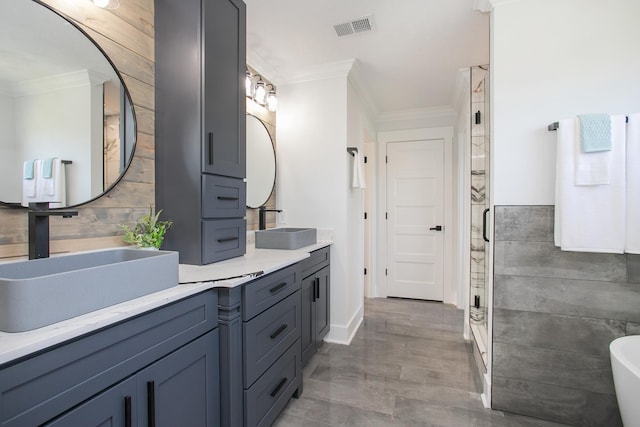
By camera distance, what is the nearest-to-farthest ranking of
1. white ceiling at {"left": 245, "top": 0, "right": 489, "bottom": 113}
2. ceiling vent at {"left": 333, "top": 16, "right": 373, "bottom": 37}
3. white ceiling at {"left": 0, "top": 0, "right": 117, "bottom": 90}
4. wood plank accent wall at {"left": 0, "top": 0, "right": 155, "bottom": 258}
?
white ceiling at {"left": 0, "top": 0, "right": 117, "bottom": 90}, wood plank accent wall at {"left": 0, "top": 0, "right": 155, "bottom": 258}, white ceiling at {"left": 245, "top": 0, "right": 489, "bottom": 113}, ceiling vent at {"left": 333, "top": 16, "right": 373, "bottom": 37}

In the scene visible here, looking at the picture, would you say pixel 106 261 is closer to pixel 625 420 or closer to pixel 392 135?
pixel 625 420

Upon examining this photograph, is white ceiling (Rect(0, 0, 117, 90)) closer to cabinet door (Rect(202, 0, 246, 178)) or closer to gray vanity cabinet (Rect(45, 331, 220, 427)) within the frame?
cabinet door (Rect(202, 0, 246, 178))

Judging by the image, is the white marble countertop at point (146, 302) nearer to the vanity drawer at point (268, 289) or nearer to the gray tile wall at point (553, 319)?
the vanity drawer at point (268, 289)

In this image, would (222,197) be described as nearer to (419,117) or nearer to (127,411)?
(127,411)

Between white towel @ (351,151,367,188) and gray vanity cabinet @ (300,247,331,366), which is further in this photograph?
white towel @ (351,151,367,188)

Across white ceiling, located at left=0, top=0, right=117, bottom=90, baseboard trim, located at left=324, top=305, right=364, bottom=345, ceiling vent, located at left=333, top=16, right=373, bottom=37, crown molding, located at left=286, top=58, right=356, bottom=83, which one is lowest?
baseboard trim, located at left=324, top=305, right=364, bottom=345

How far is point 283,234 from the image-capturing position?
214 cm

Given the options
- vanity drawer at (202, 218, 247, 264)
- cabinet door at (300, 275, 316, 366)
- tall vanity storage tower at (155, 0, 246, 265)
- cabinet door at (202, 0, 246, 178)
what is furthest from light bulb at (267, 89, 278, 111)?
cabinet door at (300, 275, 316, 366)

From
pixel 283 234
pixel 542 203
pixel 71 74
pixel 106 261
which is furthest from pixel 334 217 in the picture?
pixel 71 74

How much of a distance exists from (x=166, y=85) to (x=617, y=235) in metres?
2.47

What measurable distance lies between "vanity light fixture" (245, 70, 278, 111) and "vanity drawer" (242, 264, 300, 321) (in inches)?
58.3

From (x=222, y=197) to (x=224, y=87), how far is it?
0.63 metres

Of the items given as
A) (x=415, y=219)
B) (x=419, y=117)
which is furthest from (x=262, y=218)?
(x=419, y=117)

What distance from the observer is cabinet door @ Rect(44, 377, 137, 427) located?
2.45 ft
